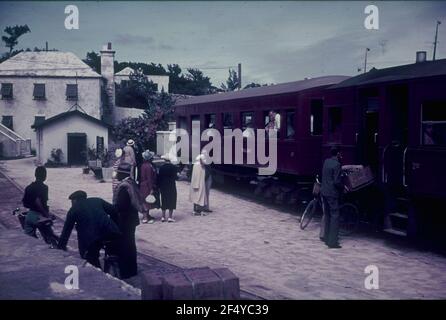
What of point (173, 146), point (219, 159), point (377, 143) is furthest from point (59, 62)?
point (377, 143)

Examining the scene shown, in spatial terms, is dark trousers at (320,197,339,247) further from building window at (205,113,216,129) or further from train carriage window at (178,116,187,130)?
train carriage window at (178,116,187,130)

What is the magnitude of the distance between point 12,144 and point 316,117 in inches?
835

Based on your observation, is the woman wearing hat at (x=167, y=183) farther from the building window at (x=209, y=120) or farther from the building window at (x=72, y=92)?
the building window at (x=72, y=92)

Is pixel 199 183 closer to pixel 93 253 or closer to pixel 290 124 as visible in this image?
pixel 290 124

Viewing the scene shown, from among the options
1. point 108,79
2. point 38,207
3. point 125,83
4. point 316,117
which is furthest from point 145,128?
point 38,207

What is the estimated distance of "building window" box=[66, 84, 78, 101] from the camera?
108ft

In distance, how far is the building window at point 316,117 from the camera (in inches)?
536

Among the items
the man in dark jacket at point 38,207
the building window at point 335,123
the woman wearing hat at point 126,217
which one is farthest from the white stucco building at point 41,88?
the woman wearing hat at point 126,217

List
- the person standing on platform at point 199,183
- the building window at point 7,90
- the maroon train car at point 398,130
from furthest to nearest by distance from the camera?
the building window at point 7,90 < the person standing on platform at point 199,183 < the maroon train car at point 398,130

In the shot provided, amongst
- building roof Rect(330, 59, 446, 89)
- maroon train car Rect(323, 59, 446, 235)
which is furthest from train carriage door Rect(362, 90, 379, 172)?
building roof Rect(330, 59, 446, 89)

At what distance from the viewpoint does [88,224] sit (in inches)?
256

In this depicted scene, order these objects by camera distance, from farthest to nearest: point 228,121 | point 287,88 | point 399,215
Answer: point 228,121 → point 287,88 → point 399,215

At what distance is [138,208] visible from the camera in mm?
7293

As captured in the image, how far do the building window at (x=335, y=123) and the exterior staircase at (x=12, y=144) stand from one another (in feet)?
59.5
